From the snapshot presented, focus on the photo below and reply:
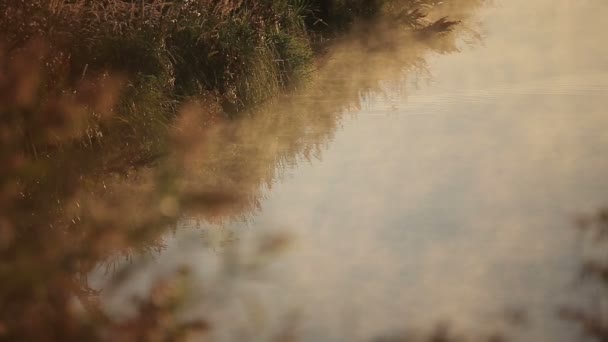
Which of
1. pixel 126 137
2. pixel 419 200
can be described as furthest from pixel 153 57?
pixel 419 200

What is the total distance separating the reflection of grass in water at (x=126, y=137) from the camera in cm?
211

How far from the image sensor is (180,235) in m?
5.05

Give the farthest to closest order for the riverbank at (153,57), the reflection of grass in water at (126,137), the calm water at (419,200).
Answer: the riverbank at (153,57)
the calm water at (419,200)
the reflection of grass in water at (126,137)

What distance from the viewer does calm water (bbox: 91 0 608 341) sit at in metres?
3.96

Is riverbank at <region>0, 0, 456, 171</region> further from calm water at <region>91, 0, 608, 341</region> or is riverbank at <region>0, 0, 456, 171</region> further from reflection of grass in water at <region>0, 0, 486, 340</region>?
calm water at <region>91, 0, 608, 341</region>

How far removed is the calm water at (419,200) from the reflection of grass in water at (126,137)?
0.36 ft

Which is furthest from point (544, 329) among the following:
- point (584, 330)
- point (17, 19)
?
point (17, 19)

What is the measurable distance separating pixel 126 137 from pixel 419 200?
2.28 metres

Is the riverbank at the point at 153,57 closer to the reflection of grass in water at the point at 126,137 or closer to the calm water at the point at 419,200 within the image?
the reflection of grass in water at the point at 126,137

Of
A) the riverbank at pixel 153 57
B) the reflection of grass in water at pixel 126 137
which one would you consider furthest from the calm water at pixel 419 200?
the riverbank at pixel 153 57

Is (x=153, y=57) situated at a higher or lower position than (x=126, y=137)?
higher

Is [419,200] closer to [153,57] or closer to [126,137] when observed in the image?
[126,137]

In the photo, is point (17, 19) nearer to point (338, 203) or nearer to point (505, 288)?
point (338, 203)

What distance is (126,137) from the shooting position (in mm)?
6730
